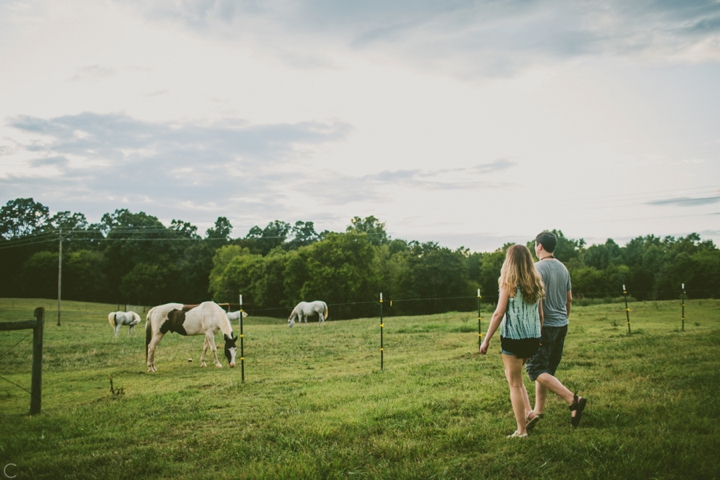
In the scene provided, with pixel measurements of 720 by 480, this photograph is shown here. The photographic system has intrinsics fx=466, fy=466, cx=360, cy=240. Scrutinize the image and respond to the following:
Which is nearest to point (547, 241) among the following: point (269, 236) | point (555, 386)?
point (555, 386)

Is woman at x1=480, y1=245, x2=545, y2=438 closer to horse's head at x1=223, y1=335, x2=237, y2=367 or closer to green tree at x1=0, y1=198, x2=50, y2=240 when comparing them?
horse's head at x1=223, y1=335, x2=237, y2=367

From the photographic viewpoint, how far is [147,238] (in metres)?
77.4

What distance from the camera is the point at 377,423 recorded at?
230 inches

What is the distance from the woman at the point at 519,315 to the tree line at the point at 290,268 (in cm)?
4054

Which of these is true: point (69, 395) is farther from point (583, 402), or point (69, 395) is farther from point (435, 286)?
point (435, 286)

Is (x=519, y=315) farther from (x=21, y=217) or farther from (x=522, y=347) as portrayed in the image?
(x=21, y=217)

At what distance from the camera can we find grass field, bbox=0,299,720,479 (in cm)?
446

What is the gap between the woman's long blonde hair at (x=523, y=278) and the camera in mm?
4934

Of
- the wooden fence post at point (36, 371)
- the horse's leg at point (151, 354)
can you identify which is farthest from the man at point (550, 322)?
the horse's leg at point (151, 354)

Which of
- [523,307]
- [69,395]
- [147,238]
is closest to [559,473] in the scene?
[523,307]

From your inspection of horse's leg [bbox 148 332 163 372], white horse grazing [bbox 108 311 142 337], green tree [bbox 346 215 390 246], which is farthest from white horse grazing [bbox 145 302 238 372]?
green tree [bbox 346 215 390 246]

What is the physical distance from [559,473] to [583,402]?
1.27m

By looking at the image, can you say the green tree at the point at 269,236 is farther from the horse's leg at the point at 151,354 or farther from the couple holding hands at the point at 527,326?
the couple holding hands at the point at 527,326

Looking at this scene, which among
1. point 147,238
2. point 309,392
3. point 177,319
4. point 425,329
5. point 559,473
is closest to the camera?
point 559,473
